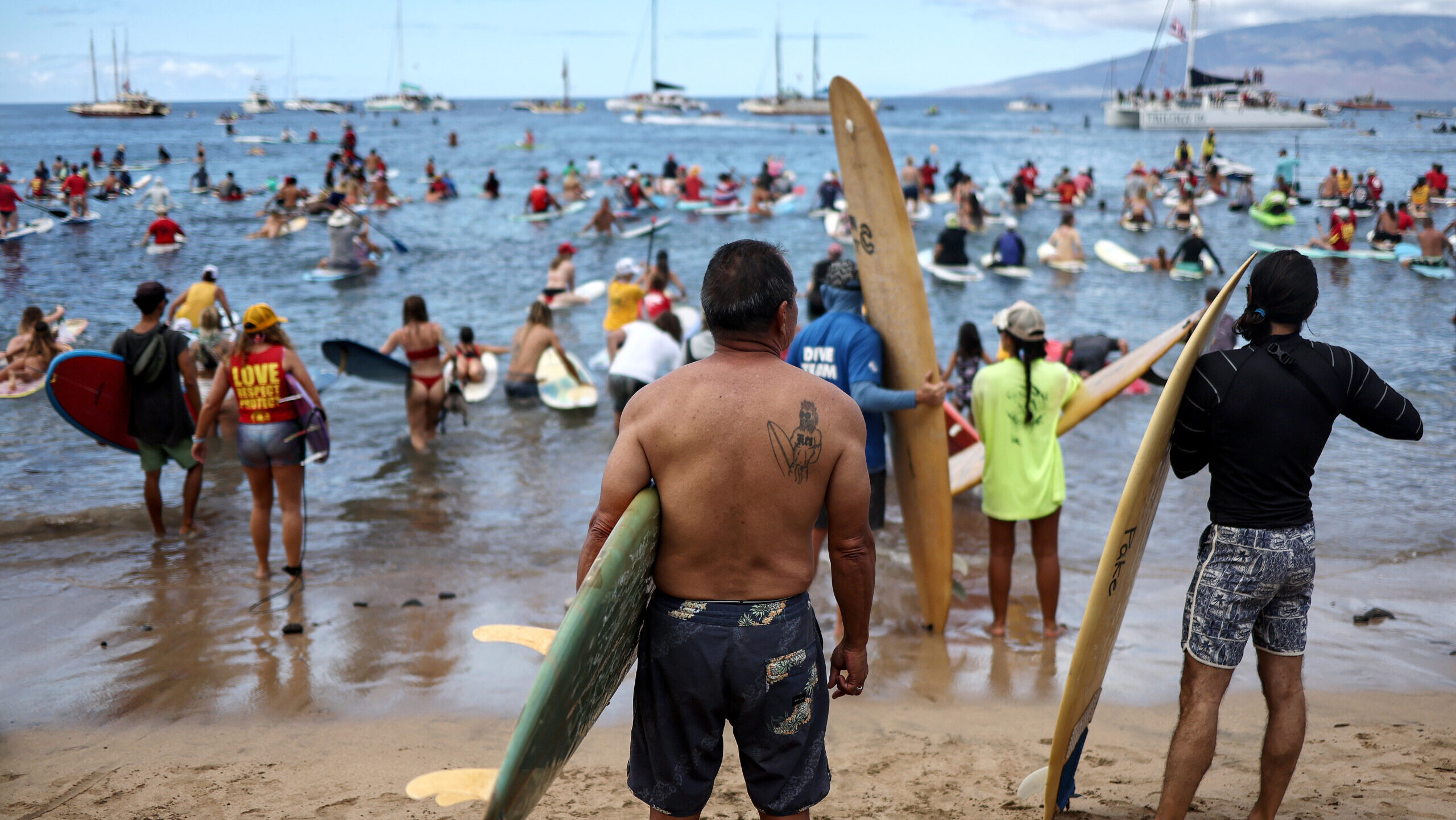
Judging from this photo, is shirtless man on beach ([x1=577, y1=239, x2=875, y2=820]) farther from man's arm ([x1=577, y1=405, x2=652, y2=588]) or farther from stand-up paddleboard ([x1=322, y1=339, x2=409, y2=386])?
stand-up paddleboard ([x1=322, y1=339, x2=409, y2=386])

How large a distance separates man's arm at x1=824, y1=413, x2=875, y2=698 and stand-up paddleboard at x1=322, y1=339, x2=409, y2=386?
6.66 metres

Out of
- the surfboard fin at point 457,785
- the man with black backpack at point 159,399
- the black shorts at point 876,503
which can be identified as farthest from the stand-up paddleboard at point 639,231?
the surfboard fin at point 457,785

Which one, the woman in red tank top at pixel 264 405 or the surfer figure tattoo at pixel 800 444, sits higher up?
the surfer figure tattoo at pixel 800 444

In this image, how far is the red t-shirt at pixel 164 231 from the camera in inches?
633

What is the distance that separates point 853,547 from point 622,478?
517 mm

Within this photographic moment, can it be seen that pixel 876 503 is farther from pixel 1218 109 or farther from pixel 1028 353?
pixel 1218 109

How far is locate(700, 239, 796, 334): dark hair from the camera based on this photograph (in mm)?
2025

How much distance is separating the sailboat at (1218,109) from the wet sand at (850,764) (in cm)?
6489

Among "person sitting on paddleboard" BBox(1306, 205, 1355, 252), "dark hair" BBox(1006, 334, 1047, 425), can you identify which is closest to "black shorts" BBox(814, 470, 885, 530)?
"dark hair" BBox(1006, 334, 1047, 425)

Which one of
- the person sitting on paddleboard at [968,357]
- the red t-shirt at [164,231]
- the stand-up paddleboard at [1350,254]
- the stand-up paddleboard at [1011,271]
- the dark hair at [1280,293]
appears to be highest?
the red t-shirt at [164,231]

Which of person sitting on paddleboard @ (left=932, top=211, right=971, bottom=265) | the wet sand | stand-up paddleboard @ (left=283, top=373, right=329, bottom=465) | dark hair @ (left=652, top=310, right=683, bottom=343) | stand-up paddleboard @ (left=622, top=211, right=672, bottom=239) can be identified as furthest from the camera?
stand-up paddleboard @ (left=622, top=211, right=672, bottom=239)

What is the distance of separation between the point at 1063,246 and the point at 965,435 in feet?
42.4

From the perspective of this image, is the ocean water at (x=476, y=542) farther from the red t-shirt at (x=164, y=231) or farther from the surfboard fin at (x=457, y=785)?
the surfboard fin at (x=457, y=785)

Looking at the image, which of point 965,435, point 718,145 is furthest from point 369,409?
point 718,145
